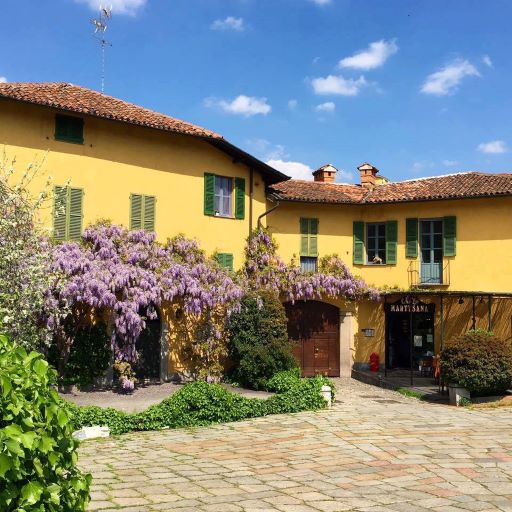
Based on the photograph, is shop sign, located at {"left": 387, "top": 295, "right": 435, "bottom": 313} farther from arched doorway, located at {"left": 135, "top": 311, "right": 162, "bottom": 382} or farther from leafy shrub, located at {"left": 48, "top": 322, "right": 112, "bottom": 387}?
leafy shrub, located at {"left": 48, "top": 322, "right": 112, "bottom": 387}

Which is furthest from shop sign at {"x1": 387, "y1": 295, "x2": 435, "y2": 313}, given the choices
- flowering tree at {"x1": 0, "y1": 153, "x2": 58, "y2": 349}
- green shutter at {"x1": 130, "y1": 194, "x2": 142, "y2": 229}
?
flowering tree at {"x1": 0, "y1": 153, "x2": 58, "y2": 349}

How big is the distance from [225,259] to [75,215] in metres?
4.87

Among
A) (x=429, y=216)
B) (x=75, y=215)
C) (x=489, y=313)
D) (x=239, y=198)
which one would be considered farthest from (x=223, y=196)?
(x=489, y=313)

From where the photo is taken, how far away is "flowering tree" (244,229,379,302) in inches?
780

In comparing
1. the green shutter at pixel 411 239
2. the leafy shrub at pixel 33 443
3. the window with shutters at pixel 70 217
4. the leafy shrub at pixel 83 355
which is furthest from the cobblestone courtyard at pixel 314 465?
the green shutter at pixel 411 239

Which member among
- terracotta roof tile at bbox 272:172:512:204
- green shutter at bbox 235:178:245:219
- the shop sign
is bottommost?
the shop sign

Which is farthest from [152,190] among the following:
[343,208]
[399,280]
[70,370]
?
[399,280]

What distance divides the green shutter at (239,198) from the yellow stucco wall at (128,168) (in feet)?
0.78

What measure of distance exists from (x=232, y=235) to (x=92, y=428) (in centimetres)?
910

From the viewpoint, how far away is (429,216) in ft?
71.5

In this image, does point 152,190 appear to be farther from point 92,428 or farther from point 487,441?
point 487,441

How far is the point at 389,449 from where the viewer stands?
10344mm

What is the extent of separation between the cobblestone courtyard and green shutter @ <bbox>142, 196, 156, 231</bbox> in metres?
6.91

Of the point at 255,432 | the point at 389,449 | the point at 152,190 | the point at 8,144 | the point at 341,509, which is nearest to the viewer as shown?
the point at 341,509
